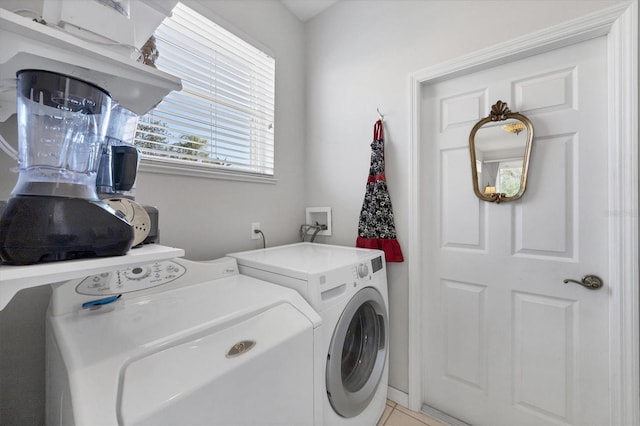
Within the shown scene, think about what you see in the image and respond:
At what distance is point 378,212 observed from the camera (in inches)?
69.2

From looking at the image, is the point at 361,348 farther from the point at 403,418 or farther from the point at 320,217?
the point at 320,217

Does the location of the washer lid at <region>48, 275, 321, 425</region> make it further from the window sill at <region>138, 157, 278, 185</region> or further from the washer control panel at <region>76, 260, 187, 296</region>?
the window sill at <region>138, 157, 278, 185</region>

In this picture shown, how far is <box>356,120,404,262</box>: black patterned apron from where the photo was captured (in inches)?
67.7

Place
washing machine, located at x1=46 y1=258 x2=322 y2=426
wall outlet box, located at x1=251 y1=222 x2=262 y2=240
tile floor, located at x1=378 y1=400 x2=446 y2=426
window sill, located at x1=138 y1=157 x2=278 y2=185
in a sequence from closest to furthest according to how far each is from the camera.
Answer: washing machine, located at x1=46 y1=258 x2=322 y2=426 < window sill, located at x1=138 y1=157 x2=278 y2=185 < tile floor, located at x1=378 y1=400 x2=446 y2=426 < wall outlet box, located at x1=251 y1=222 x2=262 y2=240

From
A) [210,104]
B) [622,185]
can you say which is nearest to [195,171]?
[210,104]

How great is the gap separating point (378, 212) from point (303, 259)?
0.64 metres

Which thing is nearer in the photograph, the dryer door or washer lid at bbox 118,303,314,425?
washer lid at bbox 118,303,314,425

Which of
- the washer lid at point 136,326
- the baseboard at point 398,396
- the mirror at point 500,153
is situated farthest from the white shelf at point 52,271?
the baseboard at point 398,396

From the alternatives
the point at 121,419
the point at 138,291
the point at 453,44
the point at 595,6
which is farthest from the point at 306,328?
the point at 595,6

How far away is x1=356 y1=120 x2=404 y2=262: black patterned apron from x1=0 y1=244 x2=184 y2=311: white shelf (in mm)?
1373

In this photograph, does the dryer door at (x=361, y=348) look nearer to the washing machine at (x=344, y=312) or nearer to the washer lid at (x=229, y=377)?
the washing machine at (x=344, y=312)

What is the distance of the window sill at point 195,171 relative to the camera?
4.40ft

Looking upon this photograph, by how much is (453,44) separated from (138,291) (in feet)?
6.85

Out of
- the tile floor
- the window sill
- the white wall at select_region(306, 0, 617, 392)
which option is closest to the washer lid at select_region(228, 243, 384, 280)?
the white wall at select_region(306, 0, 617, 392)
